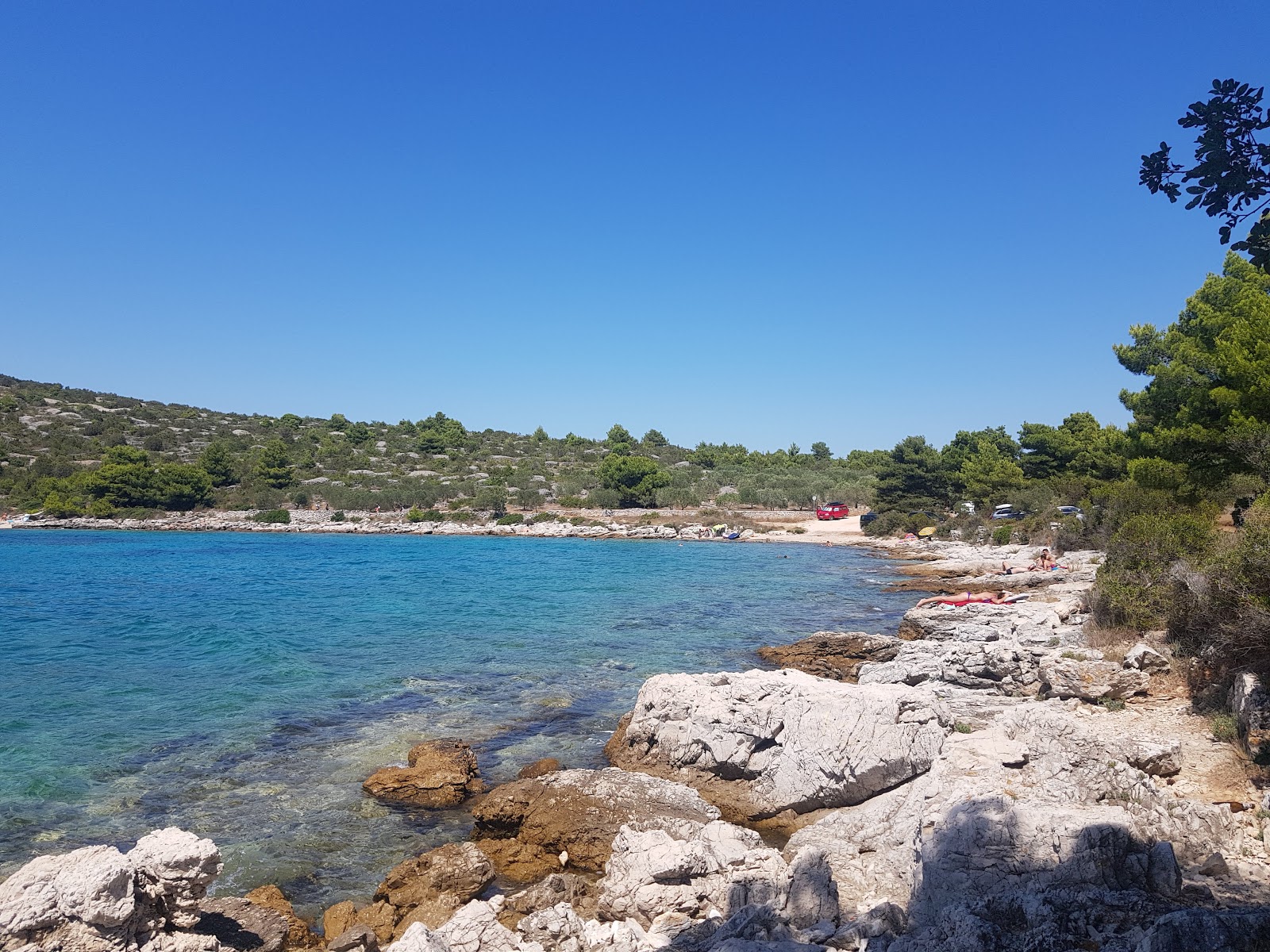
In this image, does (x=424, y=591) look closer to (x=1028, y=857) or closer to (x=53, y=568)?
(x=53, y=568)


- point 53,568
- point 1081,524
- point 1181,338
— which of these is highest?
point 1181,338

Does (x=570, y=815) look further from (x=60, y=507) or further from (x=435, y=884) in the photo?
(x=60, y=507)

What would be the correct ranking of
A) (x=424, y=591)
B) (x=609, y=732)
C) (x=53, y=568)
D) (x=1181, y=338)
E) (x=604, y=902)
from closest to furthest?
(x=604, y=902), (x=609, y=732), (x=1181, y=338), (x=424, y=591), (x=53, y=568)

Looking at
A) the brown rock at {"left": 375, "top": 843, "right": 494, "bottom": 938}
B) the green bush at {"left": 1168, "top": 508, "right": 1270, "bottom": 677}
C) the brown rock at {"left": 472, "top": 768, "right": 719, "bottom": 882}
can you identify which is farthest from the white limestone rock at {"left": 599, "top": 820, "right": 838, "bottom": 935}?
the green bush at {"left": 1168, "top": 508, "right": 1270, "bottom": 677}

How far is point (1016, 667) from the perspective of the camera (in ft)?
43.8

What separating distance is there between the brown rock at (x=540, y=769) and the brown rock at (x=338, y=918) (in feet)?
10.7

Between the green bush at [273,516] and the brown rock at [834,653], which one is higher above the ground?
the green bush at [273,516]

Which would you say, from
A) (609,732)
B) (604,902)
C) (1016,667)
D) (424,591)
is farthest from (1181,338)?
(424,591)

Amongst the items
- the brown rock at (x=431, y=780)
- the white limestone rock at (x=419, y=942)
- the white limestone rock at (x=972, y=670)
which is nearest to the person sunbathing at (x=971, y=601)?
the white limestone rock at (x=972, y=670)

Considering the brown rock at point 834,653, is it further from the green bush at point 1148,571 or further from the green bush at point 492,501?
the green bush at point 492,501

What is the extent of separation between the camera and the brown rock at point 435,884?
705 centimetres

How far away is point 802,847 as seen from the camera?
729 cm

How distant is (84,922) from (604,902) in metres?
4.06

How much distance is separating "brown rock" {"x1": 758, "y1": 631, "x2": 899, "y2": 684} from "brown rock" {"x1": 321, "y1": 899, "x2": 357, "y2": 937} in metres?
11.0
